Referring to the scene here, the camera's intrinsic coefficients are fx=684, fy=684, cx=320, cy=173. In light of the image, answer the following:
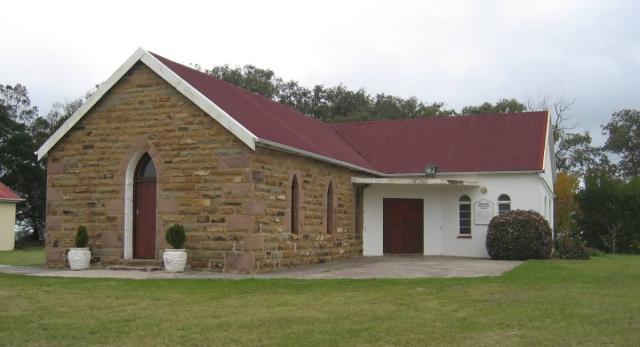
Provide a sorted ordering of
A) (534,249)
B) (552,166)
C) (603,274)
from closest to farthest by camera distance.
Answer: (603,274)
(534,249)
(552,166)

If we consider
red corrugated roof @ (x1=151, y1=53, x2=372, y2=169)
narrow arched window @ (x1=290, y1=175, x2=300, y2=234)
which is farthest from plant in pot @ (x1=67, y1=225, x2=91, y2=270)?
narrow arched window @ (x1=290, y1=175, x2=300, y2=234)

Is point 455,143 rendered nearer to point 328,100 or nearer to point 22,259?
point 22,259

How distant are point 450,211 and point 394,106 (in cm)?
2971

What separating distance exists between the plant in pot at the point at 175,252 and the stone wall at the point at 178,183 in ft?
1.66

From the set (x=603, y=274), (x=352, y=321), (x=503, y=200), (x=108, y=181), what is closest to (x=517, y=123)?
(x=503, y=200)

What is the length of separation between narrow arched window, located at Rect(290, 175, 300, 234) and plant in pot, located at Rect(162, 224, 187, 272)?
3.55 meters

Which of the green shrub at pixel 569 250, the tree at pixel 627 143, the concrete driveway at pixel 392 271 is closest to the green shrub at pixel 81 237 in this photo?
the concrete driveway at pixel 392 271

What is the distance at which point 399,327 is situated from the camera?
29.5 ft

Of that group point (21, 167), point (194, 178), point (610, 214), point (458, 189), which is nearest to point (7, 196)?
point (21, 167)

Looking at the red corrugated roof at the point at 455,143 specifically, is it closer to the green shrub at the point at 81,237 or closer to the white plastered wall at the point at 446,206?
the white plastered wall at the point at 446,206

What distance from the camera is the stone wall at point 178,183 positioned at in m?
16.8

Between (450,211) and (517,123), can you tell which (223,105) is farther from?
(517,123)

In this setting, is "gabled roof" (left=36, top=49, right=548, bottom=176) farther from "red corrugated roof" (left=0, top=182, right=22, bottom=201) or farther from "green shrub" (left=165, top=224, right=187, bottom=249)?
"red corrugated roof" (left=0, top=182, right=22, bottom=201)

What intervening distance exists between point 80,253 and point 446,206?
13.7 meters
